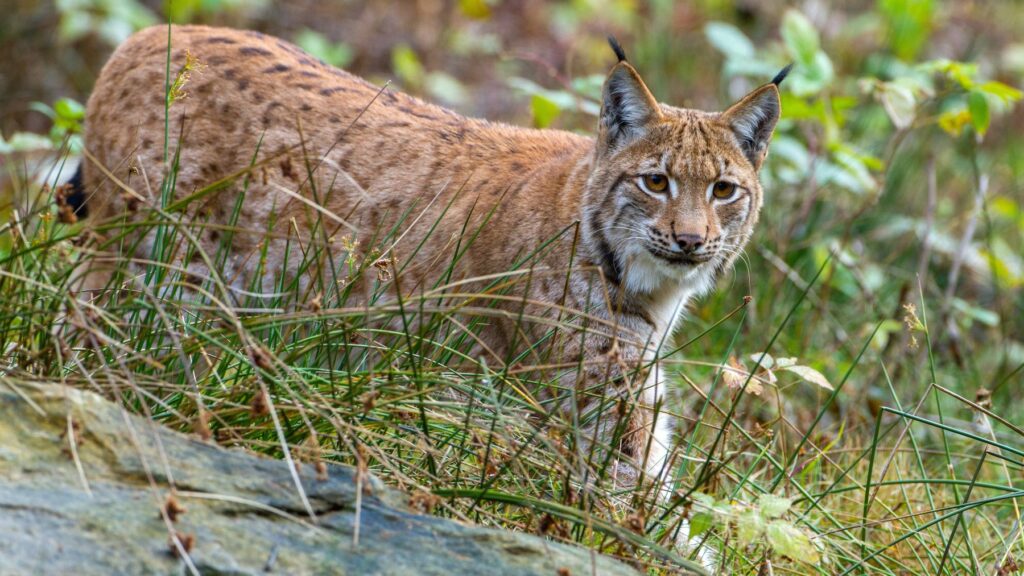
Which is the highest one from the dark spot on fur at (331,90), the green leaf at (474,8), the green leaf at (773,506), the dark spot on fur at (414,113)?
the green leaf at (474,8)

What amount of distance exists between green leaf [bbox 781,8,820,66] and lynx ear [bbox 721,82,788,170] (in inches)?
55.3

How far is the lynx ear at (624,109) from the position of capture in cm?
458

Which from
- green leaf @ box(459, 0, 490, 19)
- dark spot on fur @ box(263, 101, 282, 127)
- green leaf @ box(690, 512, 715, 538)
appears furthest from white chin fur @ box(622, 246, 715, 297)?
green leaf @ box(459, 0, 490, 19)

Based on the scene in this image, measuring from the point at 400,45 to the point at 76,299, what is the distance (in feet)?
28.7

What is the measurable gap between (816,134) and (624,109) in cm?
369

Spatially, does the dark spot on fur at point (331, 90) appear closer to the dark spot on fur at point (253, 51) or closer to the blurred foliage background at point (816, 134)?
the dark spot on fur at point (253, 51)

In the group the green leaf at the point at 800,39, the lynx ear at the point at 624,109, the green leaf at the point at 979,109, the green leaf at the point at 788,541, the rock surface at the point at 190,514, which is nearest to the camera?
the rock surface at the point at 190,514

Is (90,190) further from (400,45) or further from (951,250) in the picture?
(400,45)

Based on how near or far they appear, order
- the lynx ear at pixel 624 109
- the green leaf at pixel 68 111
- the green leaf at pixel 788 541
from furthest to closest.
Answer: the green leaf at pixel 68 111 → the lynx ear at pixel 624 109 → the green leaf at pixel 788 541

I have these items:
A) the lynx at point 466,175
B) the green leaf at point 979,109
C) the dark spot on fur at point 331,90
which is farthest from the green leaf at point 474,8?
the green leaf at point 979,109

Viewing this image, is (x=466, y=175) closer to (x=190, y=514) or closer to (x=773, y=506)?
(x=773, y=506)

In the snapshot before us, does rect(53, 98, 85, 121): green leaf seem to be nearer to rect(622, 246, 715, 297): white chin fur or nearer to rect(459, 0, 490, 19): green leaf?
rect(622, 246, 715, 297): white chin fur

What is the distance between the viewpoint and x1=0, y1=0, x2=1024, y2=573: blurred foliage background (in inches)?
221

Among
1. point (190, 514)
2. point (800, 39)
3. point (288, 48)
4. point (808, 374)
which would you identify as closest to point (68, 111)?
point (288, 48)
